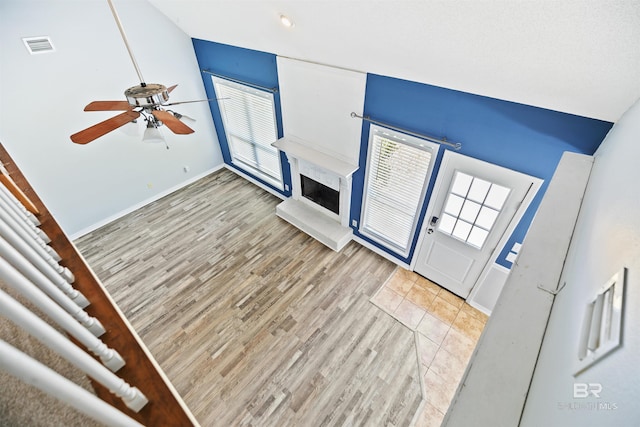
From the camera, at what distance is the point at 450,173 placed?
328cm

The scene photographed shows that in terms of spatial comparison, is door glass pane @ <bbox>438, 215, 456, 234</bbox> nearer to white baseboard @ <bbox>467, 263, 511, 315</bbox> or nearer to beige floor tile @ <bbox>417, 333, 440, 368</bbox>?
white baseboard @ <bbox>467, 263, 511, 315</bbox>

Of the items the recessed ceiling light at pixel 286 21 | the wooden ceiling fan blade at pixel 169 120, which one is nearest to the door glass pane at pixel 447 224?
the recessed ceiling light at pixel 286 21

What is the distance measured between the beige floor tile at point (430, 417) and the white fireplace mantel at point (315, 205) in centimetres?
248

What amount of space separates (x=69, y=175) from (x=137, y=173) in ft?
3.36

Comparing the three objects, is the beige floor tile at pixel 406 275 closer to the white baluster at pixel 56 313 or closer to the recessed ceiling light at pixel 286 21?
the recessed ceiling light at pixel 286 21

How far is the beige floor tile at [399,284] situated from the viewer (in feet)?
13.9

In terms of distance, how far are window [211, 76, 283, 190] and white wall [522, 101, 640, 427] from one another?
4608 millimetres

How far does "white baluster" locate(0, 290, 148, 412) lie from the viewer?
47 centimetres

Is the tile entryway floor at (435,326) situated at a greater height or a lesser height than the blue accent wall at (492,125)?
lesser

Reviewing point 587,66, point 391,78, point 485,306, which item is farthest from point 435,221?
point 587,66

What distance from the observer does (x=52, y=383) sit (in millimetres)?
452

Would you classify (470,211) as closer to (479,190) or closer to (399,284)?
(479,190)

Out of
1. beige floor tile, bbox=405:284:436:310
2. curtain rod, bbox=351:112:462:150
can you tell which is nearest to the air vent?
curtain rod, bbox=351:112:462:150

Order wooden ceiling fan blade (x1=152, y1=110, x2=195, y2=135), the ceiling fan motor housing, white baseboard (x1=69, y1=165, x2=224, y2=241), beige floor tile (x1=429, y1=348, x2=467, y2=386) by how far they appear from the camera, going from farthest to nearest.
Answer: white baseboard (x1=69, y1=165, x2=224, y2=241) < beige floor tile (x1=429, y1=348, x2=467, y2=386) < wooden ceiling fan blade (x1=152, y1=110, x2=195, y2=135) < the ceiling fan motor housing
